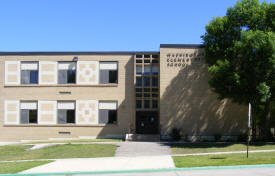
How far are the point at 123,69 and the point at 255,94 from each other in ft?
39.4

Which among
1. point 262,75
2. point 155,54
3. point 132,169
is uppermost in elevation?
point 155,54

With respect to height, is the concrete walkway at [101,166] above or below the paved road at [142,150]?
above

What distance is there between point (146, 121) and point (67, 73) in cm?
850

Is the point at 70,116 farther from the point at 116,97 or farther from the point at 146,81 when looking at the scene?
the point at 146,81

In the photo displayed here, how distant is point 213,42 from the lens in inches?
979

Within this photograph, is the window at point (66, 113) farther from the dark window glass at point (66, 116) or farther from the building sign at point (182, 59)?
the building sign at point (182, 59)

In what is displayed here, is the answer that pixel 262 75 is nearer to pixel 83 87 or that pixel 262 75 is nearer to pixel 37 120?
pixel 83 87

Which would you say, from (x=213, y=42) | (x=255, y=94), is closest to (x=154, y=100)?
(x=213, y=42)

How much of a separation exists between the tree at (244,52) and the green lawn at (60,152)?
934cm

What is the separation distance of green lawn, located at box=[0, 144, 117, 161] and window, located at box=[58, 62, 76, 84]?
26.3 ft

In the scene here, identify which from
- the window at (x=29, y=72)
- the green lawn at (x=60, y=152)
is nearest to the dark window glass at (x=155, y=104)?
the green lawn at (x=60, y=152)

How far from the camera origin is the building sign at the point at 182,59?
27.7 m

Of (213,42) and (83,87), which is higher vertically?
(213,42)

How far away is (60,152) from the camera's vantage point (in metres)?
20.8
